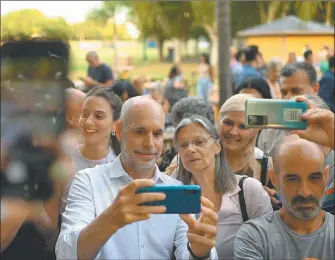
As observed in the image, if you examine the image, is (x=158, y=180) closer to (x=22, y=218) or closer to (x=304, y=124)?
(x=304, y=124)

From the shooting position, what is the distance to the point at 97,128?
4176 millimetres

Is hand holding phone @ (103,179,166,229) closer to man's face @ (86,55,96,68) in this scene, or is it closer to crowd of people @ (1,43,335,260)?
crowd of people @ (1,43,335,260)

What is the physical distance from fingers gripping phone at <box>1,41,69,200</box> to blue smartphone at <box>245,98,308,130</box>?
0.79 metres

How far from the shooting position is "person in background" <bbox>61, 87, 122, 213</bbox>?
4.10 meters

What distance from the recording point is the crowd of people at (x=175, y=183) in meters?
2.19

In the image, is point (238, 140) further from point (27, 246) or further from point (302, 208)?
point (27, 246)


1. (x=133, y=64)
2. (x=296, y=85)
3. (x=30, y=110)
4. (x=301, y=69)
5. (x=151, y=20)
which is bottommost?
(x=133, y=64)

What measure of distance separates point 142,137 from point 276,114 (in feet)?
2.66

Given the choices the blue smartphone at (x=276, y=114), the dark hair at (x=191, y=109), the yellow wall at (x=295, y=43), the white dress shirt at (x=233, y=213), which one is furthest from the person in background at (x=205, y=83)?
the blue smartphone at (x=276, y=114)

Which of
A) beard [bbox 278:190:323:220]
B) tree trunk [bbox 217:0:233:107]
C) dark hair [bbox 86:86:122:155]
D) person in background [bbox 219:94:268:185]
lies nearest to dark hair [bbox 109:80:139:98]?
dark hair [bbox 86:86:122:155]

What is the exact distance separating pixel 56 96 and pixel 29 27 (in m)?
0.43

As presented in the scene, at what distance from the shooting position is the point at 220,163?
360 cm

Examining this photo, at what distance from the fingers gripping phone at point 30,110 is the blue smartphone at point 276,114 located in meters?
0.79

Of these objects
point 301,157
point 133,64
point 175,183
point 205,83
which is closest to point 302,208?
point 301,157
